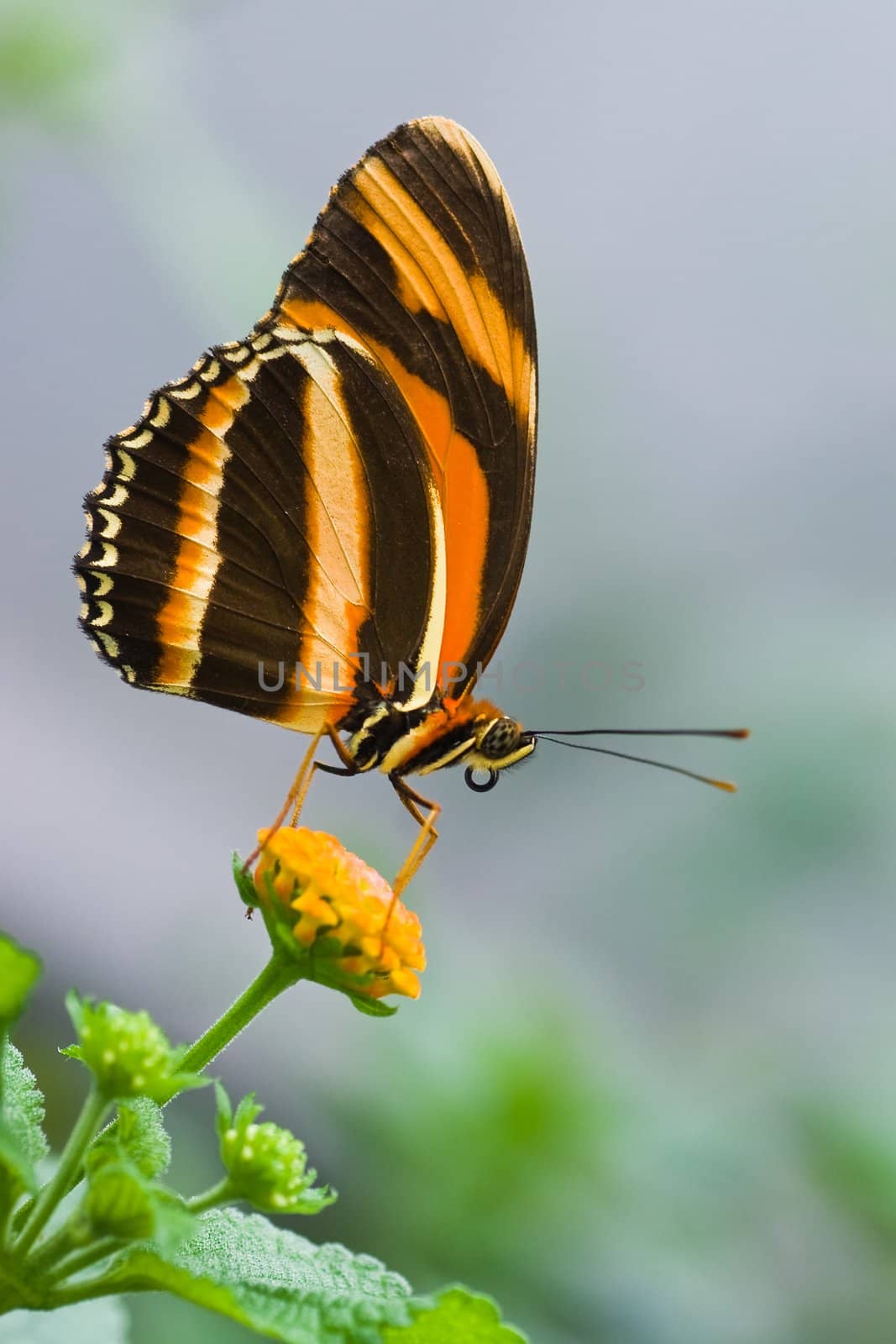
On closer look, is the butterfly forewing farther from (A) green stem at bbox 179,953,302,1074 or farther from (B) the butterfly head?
(A) green stem at bbox 179,953,302,1074

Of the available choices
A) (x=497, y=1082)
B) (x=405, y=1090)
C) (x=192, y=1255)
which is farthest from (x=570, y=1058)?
(x=192, y=1255)

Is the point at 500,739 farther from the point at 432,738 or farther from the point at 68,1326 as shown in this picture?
the point at 68,1326

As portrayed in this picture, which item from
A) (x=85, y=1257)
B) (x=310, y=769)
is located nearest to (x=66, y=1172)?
(x=85, y=1257)

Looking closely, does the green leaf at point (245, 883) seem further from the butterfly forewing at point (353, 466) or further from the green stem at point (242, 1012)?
the butterfly forewing at point (353, 466)

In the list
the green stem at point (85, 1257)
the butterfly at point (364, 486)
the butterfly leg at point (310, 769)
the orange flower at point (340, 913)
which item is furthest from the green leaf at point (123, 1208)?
the butterfly at point (364, 486)

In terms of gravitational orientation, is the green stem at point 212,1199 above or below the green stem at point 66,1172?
below

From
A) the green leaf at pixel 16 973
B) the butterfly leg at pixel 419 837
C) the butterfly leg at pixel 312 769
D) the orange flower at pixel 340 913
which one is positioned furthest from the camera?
the butterfly leg at pixel 312 769

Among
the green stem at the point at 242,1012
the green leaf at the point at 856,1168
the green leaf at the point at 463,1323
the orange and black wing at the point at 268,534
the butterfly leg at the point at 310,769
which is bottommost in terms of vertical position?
the green leaf at the point at 856,1168
